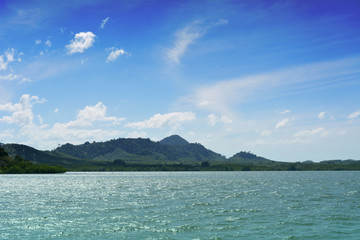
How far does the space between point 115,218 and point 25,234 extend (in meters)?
15.8

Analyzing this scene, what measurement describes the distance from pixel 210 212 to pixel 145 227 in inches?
738

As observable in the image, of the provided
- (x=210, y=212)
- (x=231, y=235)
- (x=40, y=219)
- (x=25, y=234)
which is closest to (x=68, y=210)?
(x=40, y=219)

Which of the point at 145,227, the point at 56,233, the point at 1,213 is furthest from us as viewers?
the point at 1,213

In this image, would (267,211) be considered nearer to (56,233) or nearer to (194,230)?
(194,230)

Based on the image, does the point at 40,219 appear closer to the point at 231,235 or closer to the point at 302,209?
the point at 231,235

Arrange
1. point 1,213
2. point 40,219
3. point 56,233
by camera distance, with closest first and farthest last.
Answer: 1. point 56,233
2. point 40,219
3. point 1,213

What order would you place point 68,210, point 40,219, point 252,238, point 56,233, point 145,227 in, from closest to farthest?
point 252,238, point 56,233, point 145,227, point 40,219, point 68,210

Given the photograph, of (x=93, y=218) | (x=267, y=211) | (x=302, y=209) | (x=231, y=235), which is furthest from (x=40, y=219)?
(x=302, y=209)

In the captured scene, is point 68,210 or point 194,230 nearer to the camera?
point 194,230

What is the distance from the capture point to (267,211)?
66312 mm

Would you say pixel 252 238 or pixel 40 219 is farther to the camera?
pixel 40 219

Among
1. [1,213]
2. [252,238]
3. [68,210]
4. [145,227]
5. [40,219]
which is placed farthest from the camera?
[68,210]

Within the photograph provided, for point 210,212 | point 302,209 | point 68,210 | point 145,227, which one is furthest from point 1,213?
point 302,209

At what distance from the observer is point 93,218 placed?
58.2 meters
